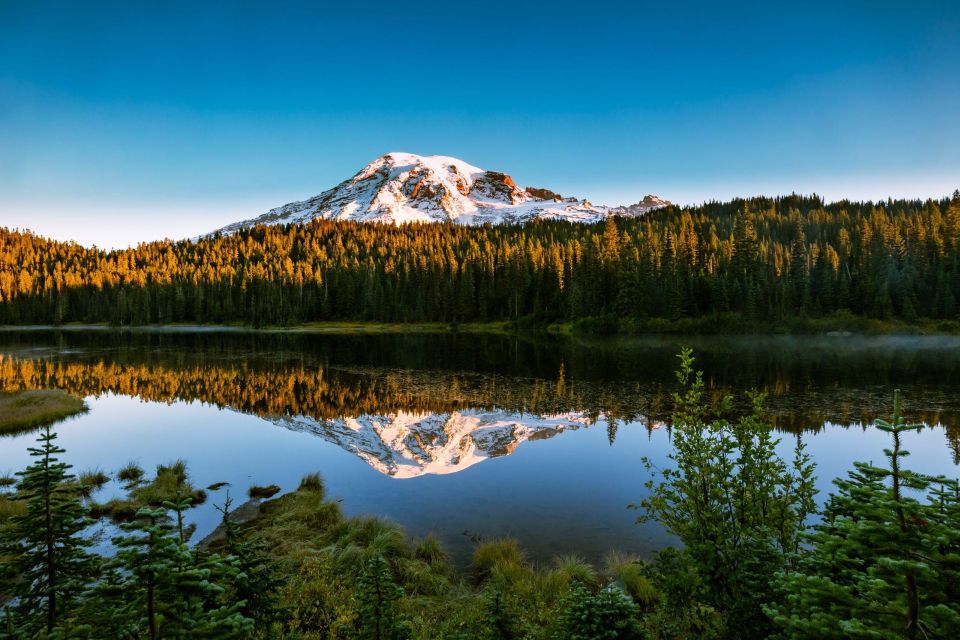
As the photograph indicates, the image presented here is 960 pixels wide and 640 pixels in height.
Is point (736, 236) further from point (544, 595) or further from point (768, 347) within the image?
point (544, 595)

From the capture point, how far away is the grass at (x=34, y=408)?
2811cm

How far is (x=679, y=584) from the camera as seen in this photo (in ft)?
22.4

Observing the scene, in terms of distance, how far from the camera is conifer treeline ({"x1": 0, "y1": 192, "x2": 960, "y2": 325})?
96125mm

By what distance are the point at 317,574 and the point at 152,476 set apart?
13.3 meters

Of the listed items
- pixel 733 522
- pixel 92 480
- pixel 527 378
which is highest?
pixel 733 522

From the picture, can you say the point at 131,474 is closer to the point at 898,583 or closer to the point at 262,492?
the point at 262,492

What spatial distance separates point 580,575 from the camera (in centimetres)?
1109

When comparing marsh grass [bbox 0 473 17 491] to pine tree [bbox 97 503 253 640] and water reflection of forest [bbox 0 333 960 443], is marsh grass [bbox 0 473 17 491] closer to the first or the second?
water reflection of forest [bbox 0 333 960 443]

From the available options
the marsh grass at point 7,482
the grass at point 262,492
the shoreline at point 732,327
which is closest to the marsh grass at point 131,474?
the marsh grass at point 7,482

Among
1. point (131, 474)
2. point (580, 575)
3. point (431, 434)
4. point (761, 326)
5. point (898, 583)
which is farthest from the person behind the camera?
point (761, 326)

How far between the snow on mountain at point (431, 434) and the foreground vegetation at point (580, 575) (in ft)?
24.4

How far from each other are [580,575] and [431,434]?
1485 centimetres

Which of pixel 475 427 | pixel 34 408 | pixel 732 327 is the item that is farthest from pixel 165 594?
pixel 732 327

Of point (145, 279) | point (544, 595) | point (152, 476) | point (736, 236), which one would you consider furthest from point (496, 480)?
point (145, 279)
